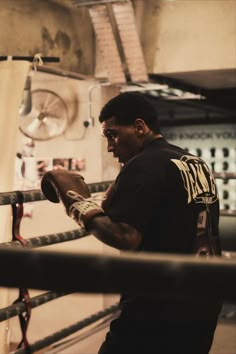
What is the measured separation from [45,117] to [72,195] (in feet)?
11.6

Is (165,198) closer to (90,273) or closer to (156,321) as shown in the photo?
(156,321)

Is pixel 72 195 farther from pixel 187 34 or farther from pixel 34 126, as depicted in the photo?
pixel 187 34

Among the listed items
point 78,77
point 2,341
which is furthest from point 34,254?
point 78,77

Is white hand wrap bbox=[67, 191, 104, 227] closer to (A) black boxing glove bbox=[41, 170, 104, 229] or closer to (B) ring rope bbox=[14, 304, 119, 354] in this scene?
(A) black boxing glove bbox=[41, 170, 104, 229]

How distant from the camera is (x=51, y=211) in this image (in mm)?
6199

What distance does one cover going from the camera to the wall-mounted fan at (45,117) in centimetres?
543

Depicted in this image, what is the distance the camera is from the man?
6.41ft

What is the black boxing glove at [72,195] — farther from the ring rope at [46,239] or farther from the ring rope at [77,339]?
the ring rope at [77,339]

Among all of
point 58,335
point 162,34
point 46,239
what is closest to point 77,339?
point 58,335

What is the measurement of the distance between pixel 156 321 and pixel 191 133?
787cm

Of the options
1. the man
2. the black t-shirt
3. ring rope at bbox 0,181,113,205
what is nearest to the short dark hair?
the man

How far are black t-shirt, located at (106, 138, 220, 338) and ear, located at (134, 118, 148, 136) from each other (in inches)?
2.1

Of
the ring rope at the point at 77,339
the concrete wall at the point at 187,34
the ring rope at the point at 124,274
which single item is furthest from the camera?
the concrete wall at the point at 187,34

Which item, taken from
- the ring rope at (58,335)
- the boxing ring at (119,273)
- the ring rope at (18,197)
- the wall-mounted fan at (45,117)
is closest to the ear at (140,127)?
the ring rope at (18,197)
